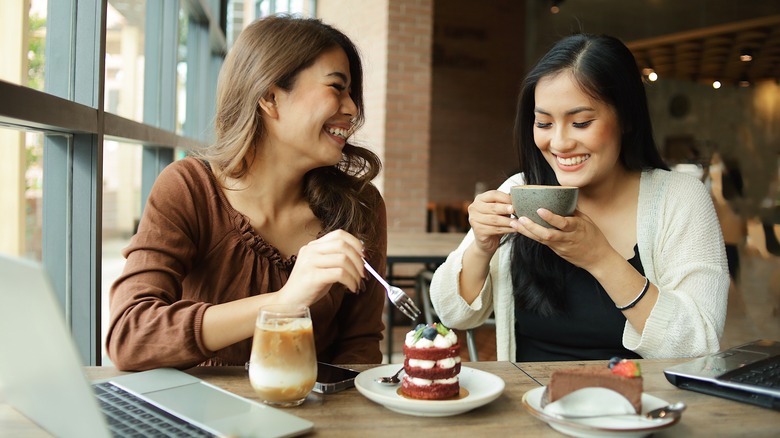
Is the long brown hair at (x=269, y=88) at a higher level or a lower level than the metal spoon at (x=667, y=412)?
higher

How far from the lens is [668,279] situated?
1505mm

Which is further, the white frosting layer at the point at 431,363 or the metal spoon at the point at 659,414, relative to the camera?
the white frosting layer at the point at 431,363

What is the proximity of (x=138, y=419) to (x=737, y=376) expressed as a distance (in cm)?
92

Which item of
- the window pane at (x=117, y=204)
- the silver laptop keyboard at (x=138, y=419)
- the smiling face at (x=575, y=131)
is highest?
the smiling face at (x=575, y=131)

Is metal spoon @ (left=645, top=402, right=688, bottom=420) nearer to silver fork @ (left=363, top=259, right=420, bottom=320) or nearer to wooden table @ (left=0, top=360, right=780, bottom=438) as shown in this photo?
wooden table @ (left=0, top=360, right=780, bottom=438)

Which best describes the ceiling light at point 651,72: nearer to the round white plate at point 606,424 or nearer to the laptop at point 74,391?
the round white plate at point 606,424

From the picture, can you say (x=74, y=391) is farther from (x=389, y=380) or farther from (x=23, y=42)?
(x=23, y=42)

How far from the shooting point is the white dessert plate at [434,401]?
3.15ft

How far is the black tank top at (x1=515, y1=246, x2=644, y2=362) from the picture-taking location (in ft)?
5.16

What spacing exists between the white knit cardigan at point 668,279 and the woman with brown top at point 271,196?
0.77ft

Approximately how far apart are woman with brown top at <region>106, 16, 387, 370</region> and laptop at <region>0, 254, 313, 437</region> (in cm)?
27

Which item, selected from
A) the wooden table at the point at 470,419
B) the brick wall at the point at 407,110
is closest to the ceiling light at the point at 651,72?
the brick wall at the point at 407,110

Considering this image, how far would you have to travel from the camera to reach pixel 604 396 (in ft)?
3.02

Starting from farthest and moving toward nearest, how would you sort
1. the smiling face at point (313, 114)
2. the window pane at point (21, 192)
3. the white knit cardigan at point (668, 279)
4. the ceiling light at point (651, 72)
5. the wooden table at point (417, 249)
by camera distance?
the ceiling light at point (651, 72)
the wooden table at point (417, 249)
the smiling face at point (313, 114)
the white knit cardigan at point (668, 279)
the window pane at point (21, 192)
